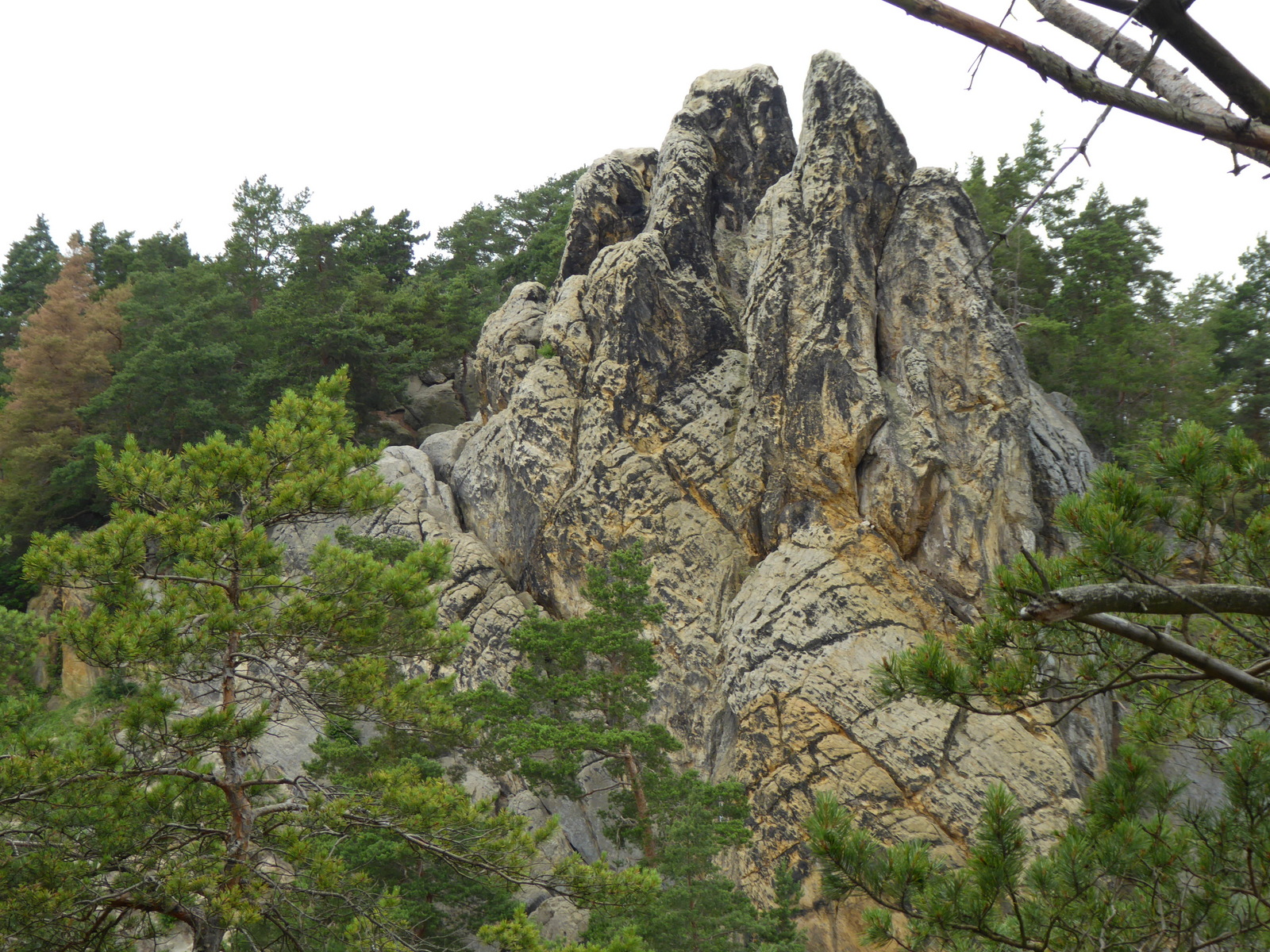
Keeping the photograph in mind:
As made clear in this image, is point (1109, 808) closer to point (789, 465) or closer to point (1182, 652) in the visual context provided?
point (1182, 652)

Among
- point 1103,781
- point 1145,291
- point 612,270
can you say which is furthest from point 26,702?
point 1145,291

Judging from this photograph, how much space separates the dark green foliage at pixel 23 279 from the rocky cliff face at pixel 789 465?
25815mm

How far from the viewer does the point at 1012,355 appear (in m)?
15.4

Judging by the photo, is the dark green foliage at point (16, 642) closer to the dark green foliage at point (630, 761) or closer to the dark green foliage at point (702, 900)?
the dark green foliage at point (630, 761)

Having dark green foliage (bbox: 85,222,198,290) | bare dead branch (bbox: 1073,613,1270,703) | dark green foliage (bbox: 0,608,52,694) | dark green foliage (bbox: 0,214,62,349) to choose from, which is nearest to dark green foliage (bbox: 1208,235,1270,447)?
bare dead branch (bbox: 1073,613,1270,703)

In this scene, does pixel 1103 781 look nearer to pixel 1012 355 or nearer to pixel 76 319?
pixel 1012 355

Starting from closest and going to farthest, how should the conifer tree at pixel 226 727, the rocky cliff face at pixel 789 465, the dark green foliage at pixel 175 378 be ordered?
1. the conifer tree at pixel 226 727
2. the rocky cliff face at pixel 789 465
3. the dark green foliage at pixel 175 378

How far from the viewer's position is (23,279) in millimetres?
37062

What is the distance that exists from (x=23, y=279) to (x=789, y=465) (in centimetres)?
3984

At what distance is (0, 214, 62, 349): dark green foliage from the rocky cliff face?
84.7 feet

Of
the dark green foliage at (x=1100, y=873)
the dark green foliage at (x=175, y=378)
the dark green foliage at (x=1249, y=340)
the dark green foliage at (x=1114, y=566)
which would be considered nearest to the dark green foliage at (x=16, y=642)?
the dark green foliage at (x=175, y=378)

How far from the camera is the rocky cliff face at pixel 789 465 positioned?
529 inches

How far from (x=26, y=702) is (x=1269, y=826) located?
30.1 feet

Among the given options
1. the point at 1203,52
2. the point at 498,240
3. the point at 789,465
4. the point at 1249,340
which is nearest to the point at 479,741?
the point at 789,465
